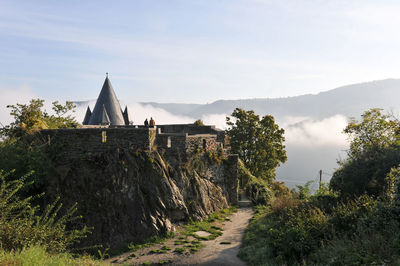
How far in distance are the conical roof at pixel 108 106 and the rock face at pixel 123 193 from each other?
29.7m

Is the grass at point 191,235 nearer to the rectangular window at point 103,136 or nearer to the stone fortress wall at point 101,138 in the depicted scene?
the stone fortress wall at point 101,138

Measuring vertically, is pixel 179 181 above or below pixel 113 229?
above

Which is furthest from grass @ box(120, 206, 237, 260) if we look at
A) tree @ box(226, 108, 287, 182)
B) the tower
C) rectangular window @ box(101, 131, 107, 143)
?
the tower

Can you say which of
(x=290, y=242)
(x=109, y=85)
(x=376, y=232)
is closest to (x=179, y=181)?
(x=290, y=242)

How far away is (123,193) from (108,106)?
3255 centimetres

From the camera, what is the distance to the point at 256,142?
28016 mm

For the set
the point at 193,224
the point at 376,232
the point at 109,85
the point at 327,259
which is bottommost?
the point at 193,224

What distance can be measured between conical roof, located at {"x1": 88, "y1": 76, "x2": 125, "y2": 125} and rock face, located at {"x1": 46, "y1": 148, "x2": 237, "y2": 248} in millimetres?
29684

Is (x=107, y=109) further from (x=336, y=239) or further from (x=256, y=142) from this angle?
(x=336, y=239)

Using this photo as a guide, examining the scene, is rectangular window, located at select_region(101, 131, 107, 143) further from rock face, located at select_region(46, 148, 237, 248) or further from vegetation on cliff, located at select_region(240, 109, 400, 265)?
vegetation on cliff, located at select_region(240, 109, 400, 265)

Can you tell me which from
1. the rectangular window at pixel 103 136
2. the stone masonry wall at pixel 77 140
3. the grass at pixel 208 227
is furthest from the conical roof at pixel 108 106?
the grass at pixel 208 227

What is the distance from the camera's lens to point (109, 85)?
45594 mm

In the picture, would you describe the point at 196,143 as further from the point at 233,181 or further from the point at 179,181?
the point at 233,181

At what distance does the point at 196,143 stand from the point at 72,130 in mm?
7332
